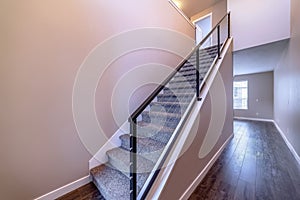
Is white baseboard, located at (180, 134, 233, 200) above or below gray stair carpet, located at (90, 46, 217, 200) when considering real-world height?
below

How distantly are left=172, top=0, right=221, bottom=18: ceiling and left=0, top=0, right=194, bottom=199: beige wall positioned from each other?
433 centimetres

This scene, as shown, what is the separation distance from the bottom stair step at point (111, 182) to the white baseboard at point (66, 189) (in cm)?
14

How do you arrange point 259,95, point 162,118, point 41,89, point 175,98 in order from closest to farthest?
point 41,89
point 162,118
point 175,98
point 259,95

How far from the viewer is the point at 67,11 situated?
1.95 m


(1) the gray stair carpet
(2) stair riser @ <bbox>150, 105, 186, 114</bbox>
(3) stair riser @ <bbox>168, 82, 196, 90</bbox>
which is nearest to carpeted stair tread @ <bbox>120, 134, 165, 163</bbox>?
(1) the gray stair carpet

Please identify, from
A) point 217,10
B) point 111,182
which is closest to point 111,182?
point 111,182

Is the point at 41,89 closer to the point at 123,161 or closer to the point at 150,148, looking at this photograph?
the point at 123,161

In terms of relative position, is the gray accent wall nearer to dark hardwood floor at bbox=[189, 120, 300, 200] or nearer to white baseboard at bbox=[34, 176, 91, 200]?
dark hardwood floor at bbox=[189, 120, 300, 200]

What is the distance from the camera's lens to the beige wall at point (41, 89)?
1.53 m

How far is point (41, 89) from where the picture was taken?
1.75 m

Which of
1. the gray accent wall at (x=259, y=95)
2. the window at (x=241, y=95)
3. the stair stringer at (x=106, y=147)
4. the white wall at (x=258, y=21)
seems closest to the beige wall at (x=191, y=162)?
the stair stringer at (x=106, y=147)

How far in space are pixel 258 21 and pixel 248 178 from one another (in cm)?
400

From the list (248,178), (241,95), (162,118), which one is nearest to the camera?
(248,178)

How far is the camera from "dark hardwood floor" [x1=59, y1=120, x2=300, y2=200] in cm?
187
